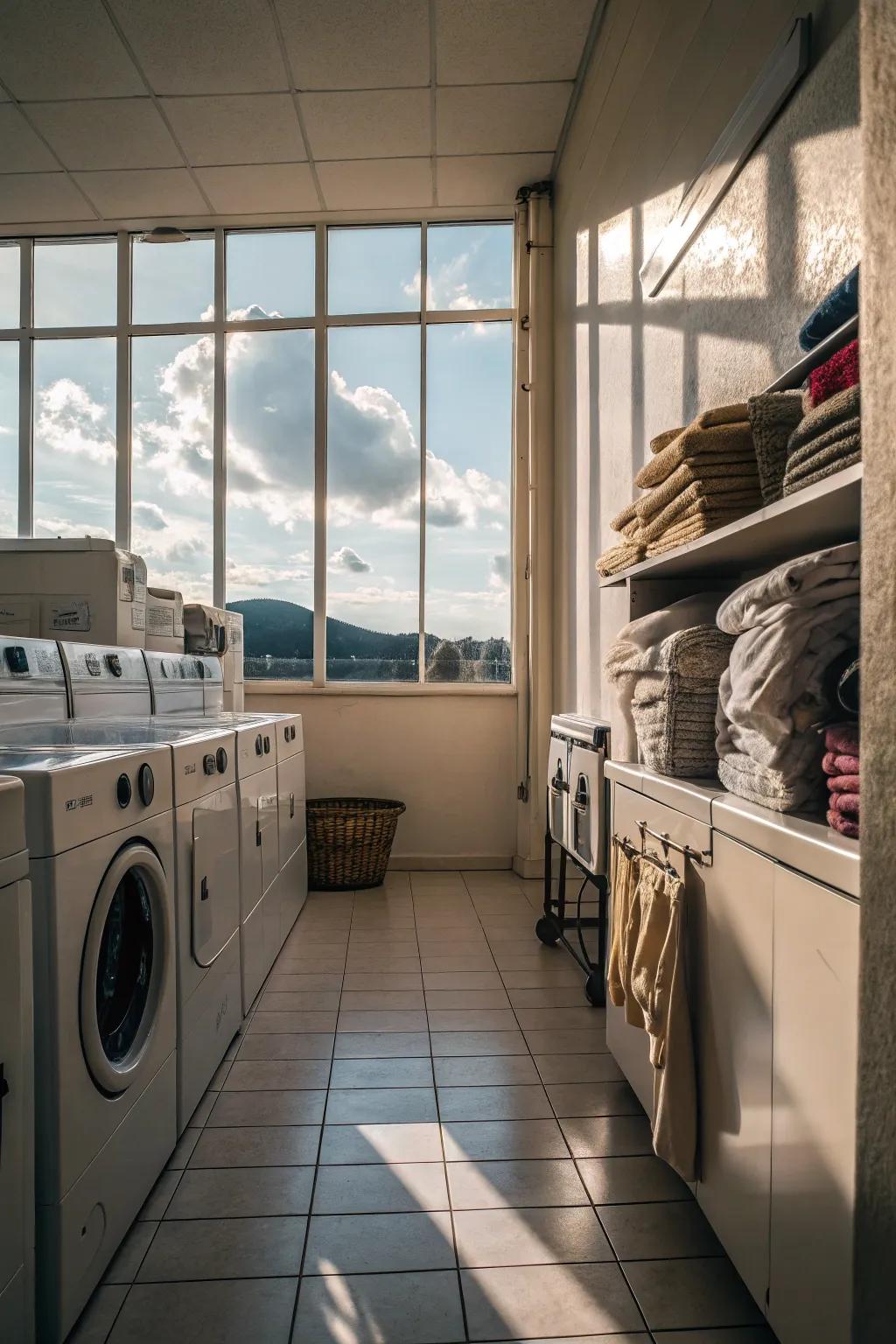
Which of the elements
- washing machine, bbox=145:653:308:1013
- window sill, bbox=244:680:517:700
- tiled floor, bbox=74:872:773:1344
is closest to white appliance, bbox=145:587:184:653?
washing machine, bbox=145:653:308:1013

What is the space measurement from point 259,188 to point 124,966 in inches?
160

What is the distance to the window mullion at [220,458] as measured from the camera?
464 cm

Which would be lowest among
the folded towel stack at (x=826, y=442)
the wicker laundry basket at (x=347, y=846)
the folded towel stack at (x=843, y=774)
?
the wicker laundry basket at (x=347, y=846)

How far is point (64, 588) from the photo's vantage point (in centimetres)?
313

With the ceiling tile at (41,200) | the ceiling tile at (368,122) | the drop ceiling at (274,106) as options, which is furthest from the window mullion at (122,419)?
the ceiling tile at (368,122)

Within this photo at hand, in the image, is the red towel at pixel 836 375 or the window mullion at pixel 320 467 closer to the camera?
the red towel at pixel 836 375

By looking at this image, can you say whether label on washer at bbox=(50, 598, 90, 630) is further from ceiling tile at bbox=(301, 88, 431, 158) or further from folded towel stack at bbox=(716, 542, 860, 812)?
folded towel stack at bbox=(716, 542, 860, 812)

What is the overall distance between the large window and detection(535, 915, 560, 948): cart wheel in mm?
1680

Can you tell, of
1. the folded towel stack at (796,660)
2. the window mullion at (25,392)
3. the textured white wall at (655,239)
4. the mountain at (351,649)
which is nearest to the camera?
the folded towel stack at (796,660)

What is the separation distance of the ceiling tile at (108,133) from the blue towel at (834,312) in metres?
3.54

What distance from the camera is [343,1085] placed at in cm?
204

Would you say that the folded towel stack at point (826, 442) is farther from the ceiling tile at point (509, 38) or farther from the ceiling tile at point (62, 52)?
the ceiling tile at point (62, 52)

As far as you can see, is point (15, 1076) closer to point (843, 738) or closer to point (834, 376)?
point (843, 738)

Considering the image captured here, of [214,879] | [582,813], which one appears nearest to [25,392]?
[214,879]
